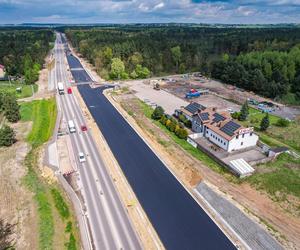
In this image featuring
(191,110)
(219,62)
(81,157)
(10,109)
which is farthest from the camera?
(219,62)

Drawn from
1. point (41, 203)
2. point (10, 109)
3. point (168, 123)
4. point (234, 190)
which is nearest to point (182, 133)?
point (168, 123)

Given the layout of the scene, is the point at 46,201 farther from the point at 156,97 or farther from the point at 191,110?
the point at 156,97

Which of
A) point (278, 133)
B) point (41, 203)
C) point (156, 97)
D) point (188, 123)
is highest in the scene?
point (41, 203)

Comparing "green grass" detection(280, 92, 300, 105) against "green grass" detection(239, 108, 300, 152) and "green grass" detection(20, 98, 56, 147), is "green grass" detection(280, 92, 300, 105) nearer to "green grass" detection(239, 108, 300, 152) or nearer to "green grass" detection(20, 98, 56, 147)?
"green grass" detection(239, 108, 300, 152)

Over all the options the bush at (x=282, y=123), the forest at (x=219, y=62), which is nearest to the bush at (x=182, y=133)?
the bush at (x=282, y=123)

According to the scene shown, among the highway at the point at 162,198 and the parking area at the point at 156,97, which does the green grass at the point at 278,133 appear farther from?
the highway at the point at 162,198
